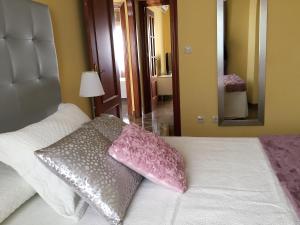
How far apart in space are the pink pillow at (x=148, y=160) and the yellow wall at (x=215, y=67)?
2.23 m

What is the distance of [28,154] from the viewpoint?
1.15m

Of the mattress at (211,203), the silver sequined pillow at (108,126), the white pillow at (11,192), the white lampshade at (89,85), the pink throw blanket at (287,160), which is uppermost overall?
the white lampshade at (89,85)

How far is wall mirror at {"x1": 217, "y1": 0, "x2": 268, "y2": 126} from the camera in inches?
124

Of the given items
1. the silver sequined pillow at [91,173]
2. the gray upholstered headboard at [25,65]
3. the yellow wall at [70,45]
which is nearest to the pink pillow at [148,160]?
the silver sequined pillow at [91,173]

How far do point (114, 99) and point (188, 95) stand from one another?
0.97 metres

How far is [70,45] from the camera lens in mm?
2533

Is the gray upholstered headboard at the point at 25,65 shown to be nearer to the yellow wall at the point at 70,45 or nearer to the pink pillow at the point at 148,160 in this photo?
the yellow wall at the point at 70,45

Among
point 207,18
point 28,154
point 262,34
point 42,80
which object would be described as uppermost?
point 207,18

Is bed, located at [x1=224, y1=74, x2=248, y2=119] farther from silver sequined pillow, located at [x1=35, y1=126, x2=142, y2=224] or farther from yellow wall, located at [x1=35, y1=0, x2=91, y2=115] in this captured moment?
silver sequined pillow, located at [x1=35, y1=126, x2=142, y2=224]

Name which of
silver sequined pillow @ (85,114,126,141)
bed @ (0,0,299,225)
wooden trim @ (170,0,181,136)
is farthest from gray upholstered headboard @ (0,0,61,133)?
wooden trim @ (170,0,181,136)

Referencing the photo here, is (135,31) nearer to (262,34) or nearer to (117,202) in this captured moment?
(262,34)

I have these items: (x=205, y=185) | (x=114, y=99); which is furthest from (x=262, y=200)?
(x=114, y=99)

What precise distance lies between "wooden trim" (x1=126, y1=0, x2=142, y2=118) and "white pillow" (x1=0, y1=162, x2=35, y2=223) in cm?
384

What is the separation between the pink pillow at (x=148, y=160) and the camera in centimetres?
123
